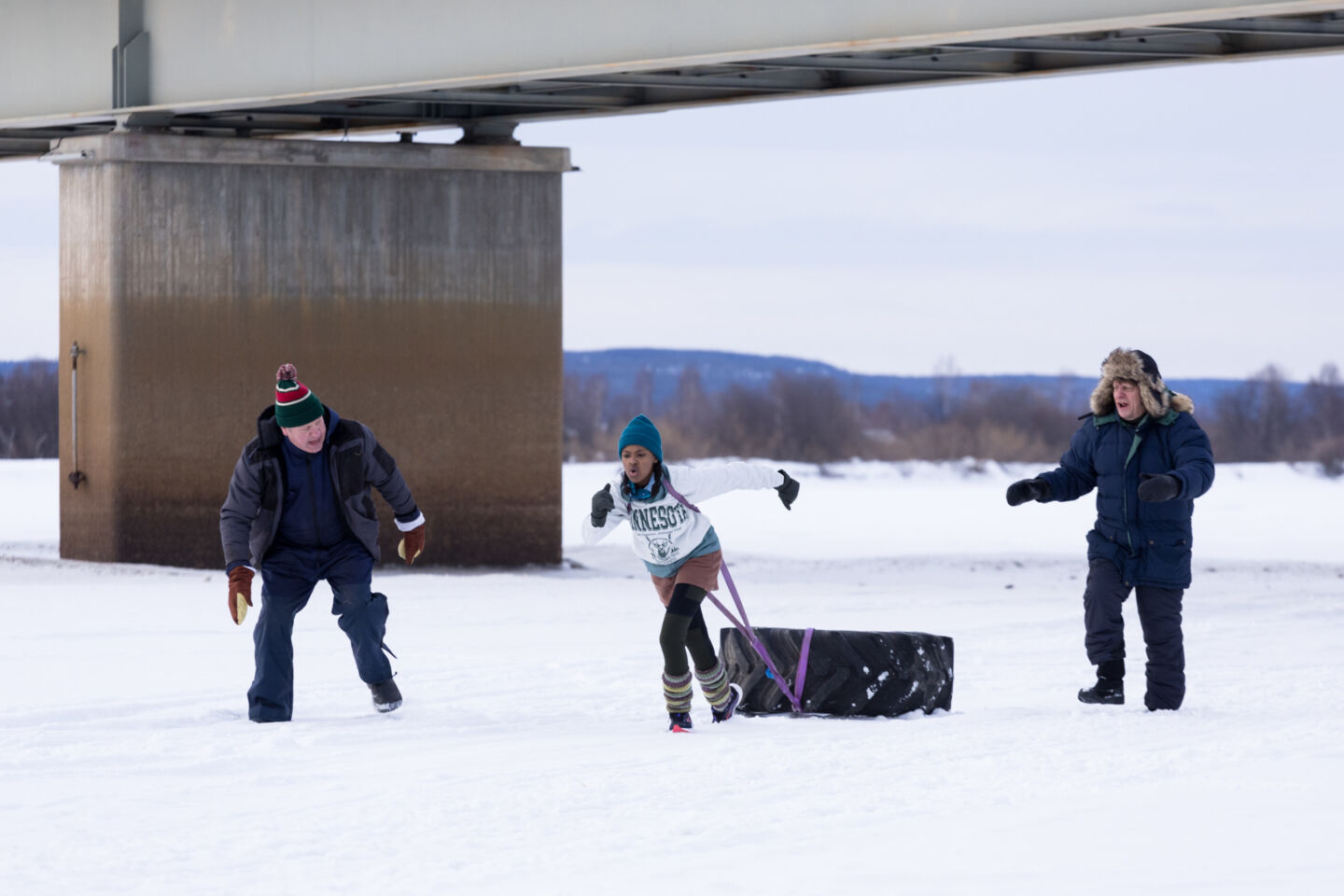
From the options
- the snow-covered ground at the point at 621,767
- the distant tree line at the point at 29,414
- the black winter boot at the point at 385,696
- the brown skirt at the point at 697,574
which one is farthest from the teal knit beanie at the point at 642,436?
Result: the distant tree line at the point at 29,414

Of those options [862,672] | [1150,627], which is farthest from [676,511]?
[1150,627]

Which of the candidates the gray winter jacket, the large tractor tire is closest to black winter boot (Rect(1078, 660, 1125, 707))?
the large tractor tire

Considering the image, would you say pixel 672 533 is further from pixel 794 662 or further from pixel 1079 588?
pixel 1079 588

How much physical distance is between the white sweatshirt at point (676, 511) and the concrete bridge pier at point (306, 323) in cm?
877

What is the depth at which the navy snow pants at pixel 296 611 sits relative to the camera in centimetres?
727

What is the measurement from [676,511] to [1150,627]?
2157 mm

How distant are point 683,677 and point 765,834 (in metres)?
1.91

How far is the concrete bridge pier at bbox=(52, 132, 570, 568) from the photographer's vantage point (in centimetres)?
1541

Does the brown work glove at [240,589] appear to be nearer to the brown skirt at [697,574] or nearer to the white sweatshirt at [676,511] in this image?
the white sweatshirt at [676,511]

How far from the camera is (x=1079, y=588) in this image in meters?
14.0

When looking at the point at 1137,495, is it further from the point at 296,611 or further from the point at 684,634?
the point at 296,611

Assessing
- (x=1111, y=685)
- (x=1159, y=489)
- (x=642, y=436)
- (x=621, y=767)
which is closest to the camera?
(x=621, y=767)

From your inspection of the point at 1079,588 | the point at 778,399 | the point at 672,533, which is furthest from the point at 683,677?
the point at 778,399

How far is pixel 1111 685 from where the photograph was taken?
24.4 feet
